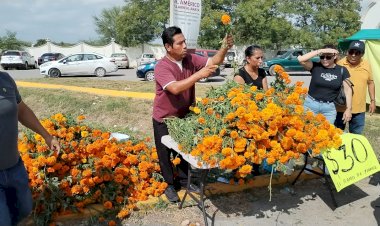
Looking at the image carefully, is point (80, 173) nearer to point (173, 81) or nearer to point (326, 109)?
point (173, 81)

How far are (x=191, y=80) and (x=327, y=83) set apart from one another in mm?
2176

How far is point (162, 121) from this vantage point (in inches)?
137

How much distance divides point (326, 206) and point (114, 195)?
7.68 feet

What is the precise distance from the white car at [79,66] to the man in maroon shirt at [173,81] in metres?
16.4

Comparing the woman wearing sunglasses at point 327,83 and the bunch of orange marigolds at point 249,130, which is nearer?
the bunch of orange marigolds at point 249,130

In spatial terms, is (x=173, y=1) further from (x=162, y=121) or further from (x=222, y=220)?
(x=222, y=220)

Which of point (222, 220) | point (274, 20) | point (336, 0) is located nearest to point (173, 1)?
point (222, 220)

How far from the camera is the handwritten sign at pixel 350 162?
11.4 ft

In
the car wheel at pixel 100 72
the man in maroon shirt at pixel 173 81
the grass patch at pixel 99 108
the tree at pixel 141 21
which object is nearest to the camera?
the man in maroon shirt at pixel 173 81

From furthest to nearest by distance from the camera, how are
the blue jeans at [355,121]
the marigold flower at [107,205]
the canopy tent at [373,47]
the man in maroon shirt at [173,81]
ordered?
the canopy tent at [373,47] < the blue jeans at [355,121] < the marigold flower at [107,205] < the man in maroon shirt at [173,81]

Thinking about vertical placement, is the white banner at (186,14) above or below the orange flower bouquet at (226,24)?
above

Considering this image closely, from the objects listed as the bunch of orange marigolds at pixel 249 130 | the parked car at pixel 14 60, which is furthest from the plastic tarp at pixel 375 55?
the parked car at pixel 14 60

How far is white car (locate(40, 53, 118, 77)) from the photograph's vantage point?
18453mm

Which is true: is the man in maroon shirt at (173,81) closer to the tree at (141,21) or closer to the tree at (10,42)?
the tree at (141,21)
